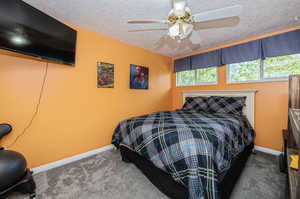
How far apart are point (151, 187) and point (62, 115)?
5.82 ft

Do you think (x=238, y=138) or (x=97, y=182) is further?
(x=238, y=138)

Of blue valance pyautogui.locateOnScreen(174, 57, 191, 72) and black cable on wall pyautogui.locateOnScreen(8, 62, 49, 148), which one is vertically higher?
blue valance pyautogui.locateOnScreen(174, 57, 191, 72)

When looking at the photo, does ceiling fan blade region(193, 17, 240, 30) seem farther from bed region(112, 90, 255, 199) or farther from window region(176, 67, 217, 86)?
bed region(112, 90, 255, 199)

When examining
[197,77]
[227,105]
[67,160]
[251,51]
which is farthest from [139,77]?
[251,51]

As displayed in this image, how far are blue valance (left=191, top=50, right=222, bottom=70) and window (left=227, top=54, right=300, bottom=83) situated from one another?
335 millimetres

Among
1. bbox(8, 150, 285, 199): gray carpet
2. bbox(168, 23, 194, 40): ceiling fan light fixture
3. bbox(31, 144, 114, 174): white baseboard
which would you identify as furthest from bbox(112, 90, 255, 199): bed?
bbox(168, 23, 194, 40): ceiling fan light fixture

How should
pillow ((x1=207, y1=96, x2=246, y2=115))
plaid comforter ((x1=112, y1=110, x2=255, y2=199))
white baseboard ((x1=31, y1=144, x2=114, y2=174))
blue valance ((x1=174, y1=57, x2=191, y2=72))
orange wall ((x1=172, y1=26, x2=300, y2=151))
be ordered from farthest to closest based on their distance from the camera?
blue valance ((x1=174, y1=57, x2=191, y2=72))
pillow ((x1=207, y1=96, x2=246, y2=115))
orange wall ((x1=172, y1=26, x2=300, y2=151))
white baseboard ((x1=31, y1=144, x2=114, y2=174))
plaid comforter ((x1=112, y1=110, x2=255, y2=199))

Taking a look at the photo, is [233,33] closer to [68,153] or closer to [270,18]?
[270,18]

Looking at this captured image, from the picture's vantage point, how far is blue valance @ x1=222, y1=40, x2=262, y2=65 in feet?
7.68

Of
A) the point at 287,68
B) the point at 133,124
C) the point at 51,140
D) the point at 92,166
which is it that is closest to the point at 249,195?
the point at 133,124

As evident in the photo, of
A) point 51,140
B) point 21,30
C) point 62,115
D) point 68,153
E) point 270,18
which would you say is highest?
point 270,18

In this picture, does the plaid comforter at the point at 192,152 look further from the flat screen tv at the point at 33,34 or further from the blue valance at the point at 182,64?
the blue valance at the point at 182,64

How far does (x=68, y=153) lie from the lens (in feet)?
6.54

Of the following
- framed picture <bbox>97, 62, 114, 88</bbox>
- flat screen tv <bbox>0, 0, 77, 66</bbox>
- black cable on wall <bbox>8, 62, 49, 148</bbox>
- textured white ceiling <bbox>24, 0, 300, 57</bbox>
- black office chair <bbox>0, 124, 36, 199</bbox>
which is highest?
textured white ceiling <bbox>24, 0, 300, 57</bbox>
